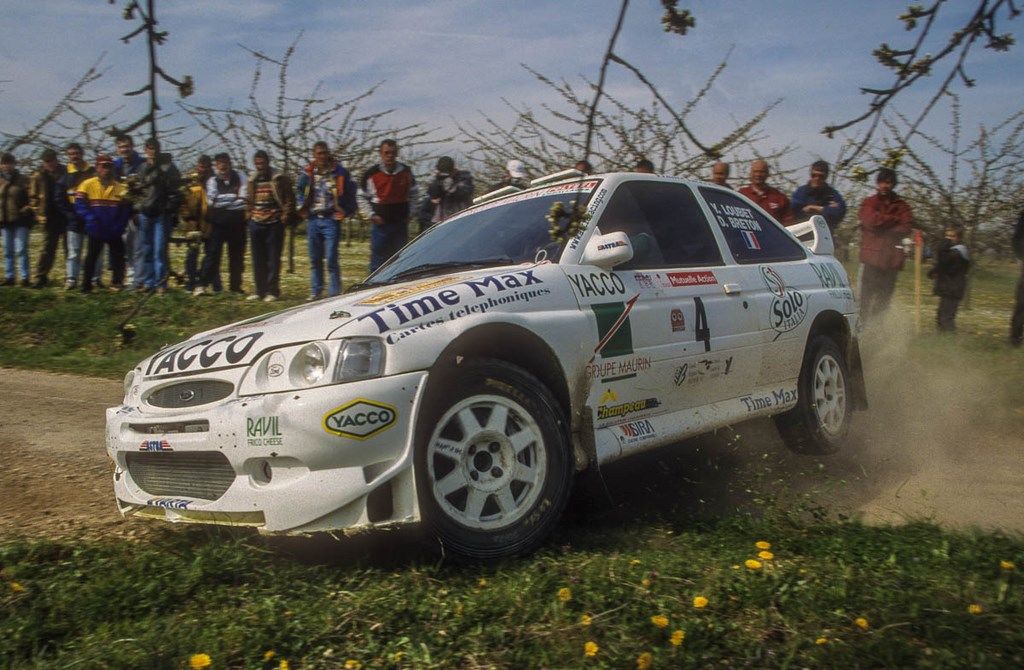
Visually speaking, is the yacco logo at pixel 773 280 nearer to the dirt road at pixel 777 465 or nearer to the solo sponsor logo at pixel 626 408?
the dirt road at pixel 777 465

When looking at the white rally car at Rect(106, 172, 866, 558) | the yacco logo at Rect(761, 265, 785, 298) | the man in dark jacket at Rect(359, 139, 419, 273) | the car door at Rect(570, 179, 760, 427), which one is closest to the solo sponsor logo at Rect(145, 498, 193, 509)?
the white rally car at Rect(106, 172, 866, 558)

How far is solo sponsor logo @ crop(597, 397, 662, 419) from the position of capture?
4598 mm

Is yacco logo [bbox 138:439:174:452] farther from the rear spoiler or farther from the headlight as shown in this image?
the rear spoiler

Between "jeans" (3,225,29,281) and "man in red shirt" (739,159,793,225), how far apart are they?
30.8 feet

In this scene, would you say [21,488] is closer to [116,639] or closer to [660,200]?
[116,639]

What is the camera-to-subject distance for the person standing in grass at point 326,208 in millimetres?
11211

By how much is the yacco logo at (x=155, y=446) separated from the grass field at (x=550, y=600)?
0.42 m

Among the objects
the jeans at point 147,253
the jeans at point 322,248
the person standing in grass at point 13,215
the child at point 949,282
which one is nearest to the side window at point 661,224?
the jeans at point 322,248

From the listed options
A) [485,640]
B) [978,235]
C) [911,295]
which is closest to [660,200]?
[485,640]

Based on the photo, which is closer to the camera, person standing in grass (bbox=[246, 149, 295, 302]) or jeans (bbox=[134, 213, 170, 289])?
person standing in grass (bbox=[246, 149, 295, 302])

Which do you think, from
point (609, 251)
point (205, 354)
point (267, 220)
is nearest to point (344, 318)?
point (205, 354)

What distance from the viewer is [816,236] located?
23.0ft

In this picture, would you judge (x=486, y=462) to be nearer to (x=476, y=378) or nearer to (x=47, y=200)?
(x=476, y=378)

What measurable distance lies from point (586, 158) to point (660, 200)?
2802 millimetres
